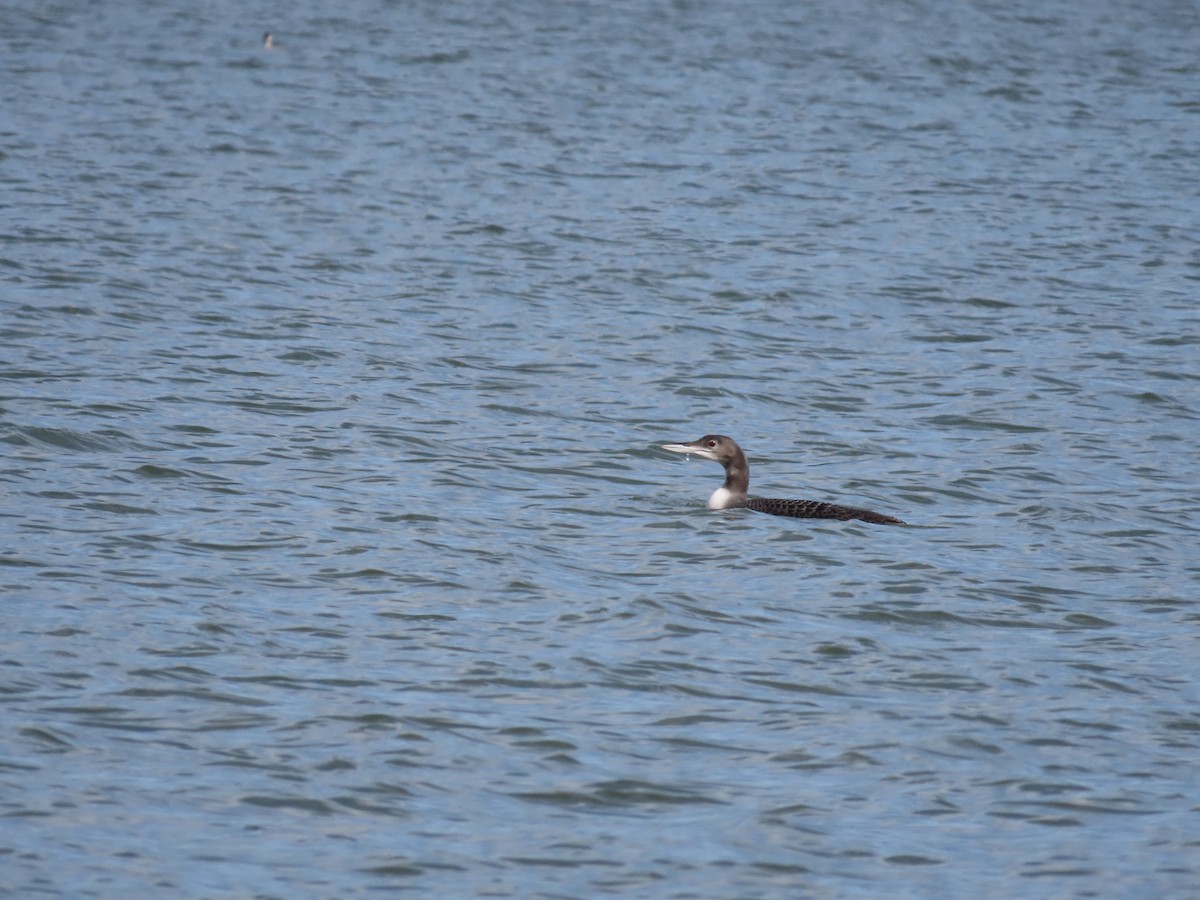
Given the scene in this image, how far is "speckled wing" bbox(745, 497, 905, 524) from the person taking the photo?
477 inches

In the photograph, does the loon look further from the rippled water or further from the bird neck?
the rippled water

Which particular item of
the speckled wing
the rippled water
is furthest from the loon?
the rippled water

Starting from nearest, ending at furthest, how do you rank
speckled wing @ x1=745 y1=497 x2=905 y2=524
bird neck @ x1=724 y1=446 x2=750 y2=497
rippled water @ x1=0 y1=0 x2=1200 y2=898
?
rippled water @ x1=0 y1=0 x2=1200 y2=898
speckled wing @ x1=745 y1=497 x2=905 y2=524
bird neck @ x1=724 y1=446 x2=750 y2=497

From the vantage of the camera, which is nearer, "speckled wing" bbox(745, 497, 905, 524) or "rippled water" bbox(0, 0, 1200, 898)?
"rippled water" bbox(0, 0, 1200, 898)

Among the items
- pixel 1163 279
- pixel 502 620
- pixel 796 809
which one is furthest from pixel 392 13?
pixel 796 809

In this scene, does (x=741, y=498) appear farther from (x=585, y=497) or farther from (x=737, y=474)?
(x=585, y=497)

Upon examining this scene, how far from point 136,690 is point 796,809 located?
3.12 metres

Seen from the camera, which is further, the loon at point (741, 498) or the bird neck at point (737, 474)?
the bird neck at point (737, 474)

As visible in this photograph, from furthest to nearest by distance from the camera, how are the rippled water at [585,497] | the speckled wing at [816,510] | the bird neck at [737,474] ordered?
the bird neck at [737,474], the speckled wing at [816,510], the rippled water at [585,497]

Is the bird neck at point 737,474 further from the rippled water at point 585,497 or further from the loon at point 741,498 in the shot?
the rippled water at point 585,497

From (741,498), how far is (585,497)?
1.05 m

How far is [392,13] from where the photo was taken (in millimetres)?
38969

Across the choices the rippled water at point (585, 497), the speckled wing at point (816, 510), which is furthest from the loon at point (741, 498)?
the rippled water at point (585, 497)

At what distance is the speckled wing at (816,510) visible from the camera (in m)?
12.1
